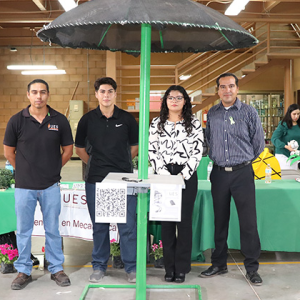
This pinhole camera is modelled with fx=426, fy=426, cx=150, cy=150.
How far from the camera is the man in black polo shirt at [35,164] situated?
3133 millimetres

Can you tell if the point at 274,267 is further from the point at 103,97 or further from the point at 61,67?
the point at 61,67

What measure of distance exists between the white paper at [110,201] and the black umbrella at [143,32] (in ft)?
0.68

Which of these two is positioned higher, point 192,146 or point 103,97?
point 103,97

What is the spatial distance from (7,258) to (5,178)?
2.22 ft

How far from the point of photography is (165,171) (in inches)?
121

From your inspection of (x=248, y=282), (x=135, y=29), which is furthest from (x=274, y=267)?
(x=135, y=29)

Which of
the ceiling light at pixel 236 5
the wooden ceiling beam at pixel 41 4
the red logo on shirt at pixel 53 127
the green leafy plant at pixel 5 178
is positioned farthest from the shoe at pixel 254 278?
the wooden ceiling beam at pixel 41 4

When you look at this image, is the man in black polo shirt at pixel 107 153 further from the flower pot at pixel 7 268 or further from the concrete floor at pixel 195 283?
the flower pot at pixel 7 268

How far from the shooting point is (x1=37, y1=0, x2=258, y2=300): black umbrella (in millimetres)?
2105

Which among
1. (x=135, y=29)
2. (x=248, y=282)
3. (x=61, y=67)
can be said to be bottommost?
(x=248, y=282)

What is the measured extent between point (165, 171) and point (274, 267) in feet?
4.84

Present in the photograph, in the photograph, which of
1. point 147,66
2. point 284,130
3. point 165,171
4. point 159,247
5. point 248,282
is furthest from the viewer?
point 284,130

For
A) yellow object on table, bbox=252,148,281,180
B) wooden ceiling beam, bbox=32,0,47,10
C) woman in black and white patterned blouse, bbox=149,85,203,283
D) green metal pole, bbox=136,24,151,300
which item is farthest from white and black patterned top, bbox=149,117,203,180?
wooden ceiling beam, bbox=32,0,47,10

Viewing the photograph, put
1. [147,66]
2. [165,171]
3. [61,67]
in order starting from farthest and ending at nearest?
[61,67] < [165,171] < [147,66]
